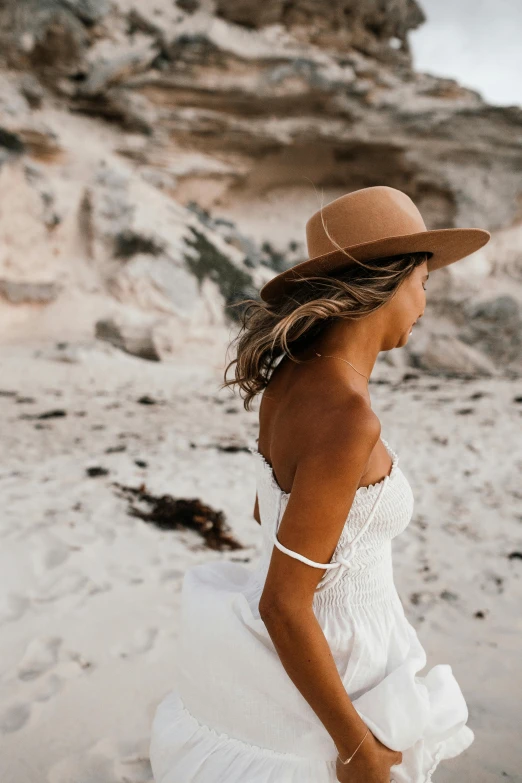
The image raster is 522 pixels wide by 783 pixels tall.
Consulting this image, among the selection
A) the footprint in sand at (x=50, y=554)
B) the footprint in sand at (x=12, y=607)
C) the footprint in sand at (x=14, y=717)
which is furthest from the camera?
the footprint in sand at (x=50, y=554)

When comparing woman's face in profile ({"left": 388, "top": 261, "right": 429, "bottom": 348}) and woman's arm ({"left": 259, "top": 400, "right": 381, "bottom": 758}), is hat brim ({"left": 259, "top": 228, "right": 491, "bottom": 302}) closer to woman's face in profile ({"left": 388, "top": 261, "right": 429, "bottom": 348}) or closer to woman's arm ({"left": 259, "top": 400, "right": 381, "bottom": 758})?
woman's face in profile ({"left": 388, "top": 261, "right": 429, "bottom": 348})

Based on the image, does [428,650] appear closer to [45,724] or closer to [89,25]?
[45,724]

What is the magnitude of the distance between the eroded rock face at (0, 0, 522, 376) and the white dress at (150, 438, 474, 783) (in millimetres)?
8319

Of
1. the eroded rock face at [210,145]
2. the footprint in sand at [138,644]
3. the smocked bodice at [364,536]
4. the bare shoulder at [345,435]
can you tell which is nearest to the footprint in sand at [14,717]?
the footprint in sand at [138,644]

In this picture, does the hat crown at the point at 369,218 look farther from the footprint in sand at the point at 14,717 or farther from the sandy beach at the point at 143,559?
the footprint in sand at the point at 14,717

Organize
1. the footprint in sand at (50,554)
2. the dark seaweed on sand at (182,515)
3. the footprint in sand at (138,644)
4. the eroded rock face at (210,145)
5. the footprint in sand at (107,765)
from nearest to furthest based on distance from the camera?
the footprint in sand at (107,765)
the footprint in sand at (138,644)
the footprint in sand at (50,554)
the dark seaweed on sand at (182,515)
the eroded rock face at (210,145)

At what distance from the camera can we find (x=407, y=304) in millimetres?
1114

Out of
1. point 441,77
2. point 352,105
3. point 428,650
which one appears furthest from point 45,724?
point 441,77

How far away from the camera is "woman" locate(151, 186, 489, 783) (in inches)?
35.5

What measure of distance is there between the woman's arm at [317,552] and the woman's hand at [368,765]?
28mm

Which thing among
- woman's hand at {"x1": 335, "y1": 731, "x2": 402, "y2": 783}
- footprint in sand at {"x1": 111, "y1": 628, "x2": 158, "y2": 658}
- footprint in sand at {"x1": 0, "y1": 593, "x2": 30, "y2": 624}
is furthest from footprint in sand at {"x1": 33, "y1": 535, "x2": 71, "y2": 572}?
woman's hand at {"x1": 335, "y1": 731, "x2": 402, "y2": 783}

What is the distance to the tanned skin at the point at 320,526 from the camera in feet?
2.86

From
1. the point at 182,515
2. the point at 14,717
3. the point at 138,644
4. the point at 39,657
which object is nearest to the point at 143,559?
the point at 182,515

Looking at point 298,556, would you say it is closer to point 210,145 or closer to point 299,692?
point 299,692
